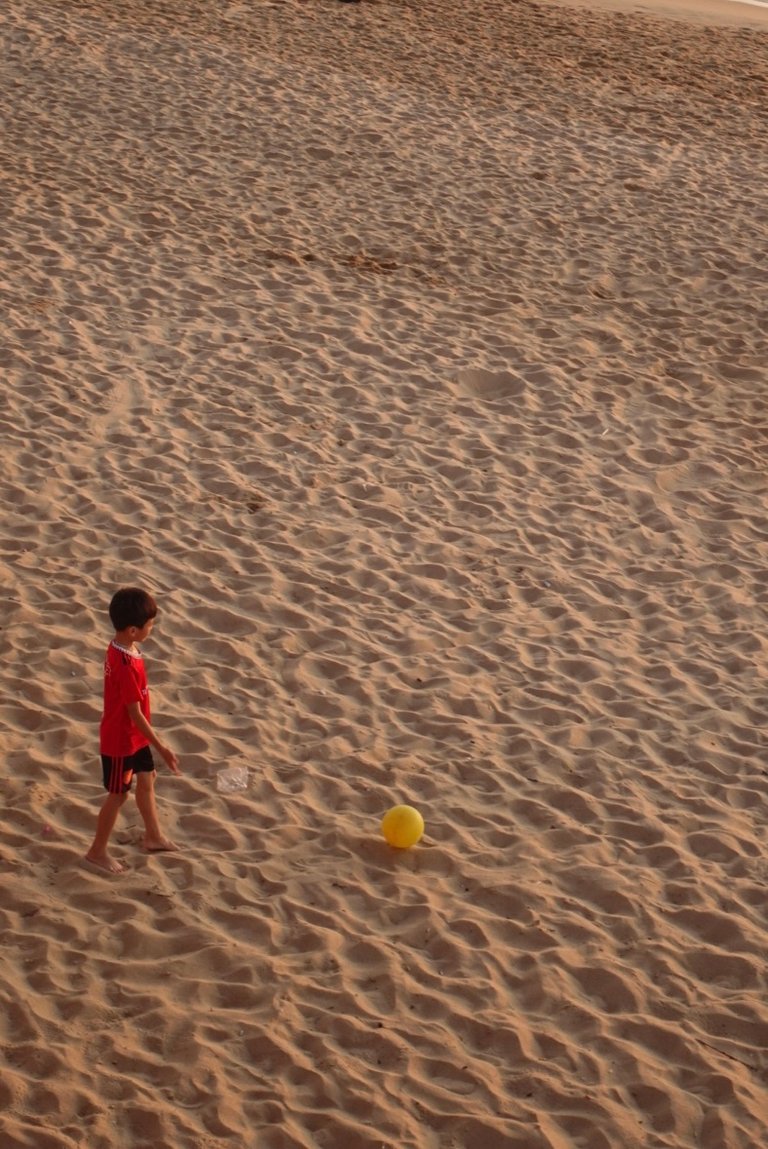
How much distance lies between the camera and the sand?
14.0 feet

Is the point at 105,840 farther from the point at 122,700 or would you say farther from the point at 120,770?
the point at 122,700

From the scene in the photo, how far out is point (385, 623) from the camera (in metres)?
6.49

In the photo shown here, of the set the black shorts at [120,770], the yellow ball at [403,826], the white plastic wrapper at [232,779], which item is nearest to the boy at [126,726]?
the black shorts at [120,770]

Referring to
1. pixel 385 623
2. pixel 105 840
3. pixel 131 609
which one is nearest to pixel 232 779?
pixel 105 840

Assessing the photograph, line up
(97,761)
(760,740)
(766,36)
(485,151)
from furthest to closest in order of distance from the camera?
(766,36), (485,151), (760,740), (97,761)

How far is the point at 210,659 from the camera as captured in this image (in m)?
6.15

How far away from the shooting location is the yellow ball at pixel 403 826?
16.5ft

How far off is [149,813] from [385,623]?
74.3 inches

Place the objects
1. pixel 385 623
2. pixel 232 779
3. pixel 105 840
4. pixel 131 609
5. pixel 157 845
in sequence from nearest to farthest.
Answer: pixel 131 609 → pixel 105 840 → pixel 157 845 → pixel 232 779 → pixel 385 623

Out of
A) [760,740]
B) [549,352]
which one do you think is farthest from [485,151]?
[760,740]

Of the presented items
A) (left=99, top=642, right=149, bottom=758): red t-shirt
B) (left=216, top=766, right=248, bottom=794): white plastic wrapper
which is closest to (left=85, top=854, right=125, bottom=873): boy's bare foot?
(left=99, top=642, right=149, bottom=758): red t-shirt

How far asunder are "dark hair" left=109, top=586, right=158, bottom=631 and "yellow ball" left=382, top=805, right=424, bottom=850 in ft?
3.76

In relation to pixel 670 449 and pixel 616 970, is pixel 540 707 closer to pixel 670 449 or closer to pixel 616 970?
pixel 616 970

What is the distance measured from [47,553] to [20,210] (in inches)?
196
